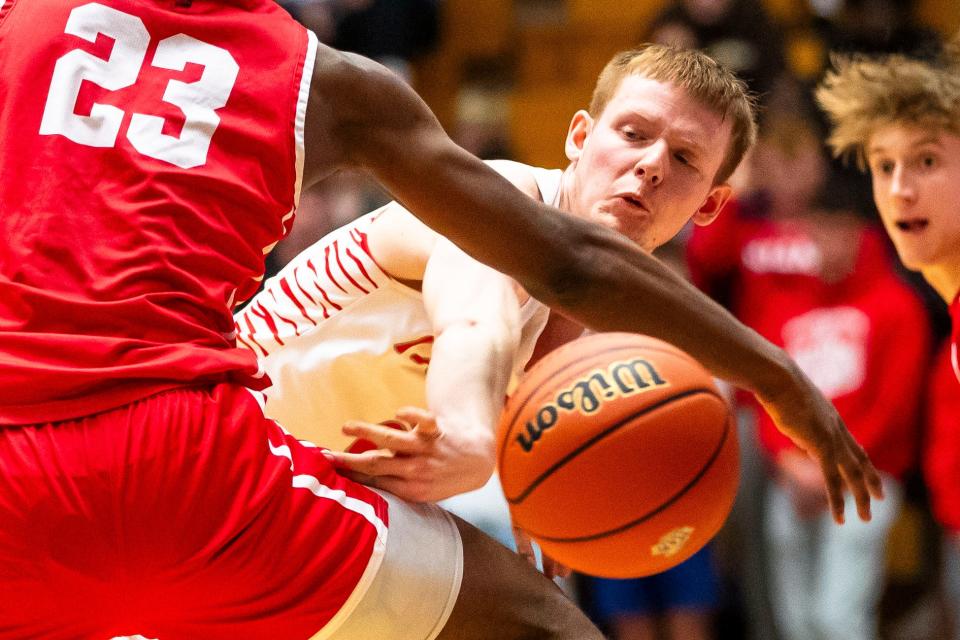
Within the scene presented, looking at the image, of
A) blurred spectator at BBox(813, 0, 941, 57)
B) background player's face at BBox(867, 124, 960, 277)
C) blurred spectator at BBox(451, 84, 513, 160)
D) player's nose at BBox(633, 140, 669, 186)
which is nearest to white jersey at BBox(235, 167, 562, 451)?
player's nose at BBox(633, 140, 669, 186)

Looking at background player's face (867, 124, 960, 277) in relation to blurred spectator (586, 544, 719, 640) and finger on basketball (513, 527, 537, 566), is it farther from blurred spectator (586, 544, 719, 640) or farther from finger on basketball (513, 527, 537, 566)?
blurred spectator (586, 544, 719, 640)

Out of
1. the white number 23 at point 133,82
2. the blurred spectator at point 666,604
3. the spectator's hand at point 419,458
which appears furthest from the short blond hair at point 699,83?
the blurred spectator at point 666,604

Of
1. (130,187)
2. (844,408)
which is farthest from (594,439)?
(844,408)

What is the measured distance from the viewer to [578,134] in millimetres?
3936

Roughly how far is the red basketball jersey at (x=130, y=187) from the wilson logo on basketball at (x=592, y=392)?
837 mm

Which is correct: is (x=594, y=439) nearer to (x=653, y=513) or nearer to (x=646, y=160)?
(x=653, y=513)

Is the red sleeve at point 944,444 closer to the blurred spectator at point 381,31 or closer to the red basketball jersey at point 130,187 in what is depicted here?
the blurred spectator at point 381,31

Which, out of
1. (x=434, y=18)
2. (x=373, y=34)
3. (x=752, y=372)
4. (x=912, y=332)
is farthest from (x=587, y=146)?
(x=434, y=18)

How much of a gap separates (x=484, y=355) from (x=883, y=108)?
2180 mm

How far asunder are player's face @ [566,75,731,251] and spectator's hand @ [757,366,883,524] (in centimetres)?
77

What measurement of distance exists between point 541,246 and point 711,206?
4.57 feet

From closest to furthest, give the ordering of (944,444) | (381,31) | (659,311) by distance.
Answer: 1. (659,311)
2. (944,444)
3. (381,31)

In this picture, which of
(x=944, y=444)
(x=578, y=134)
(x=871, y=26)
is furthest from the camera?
(x=871, y=26)

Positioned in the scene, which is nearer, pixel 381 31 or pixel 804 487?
pixel 804 487
